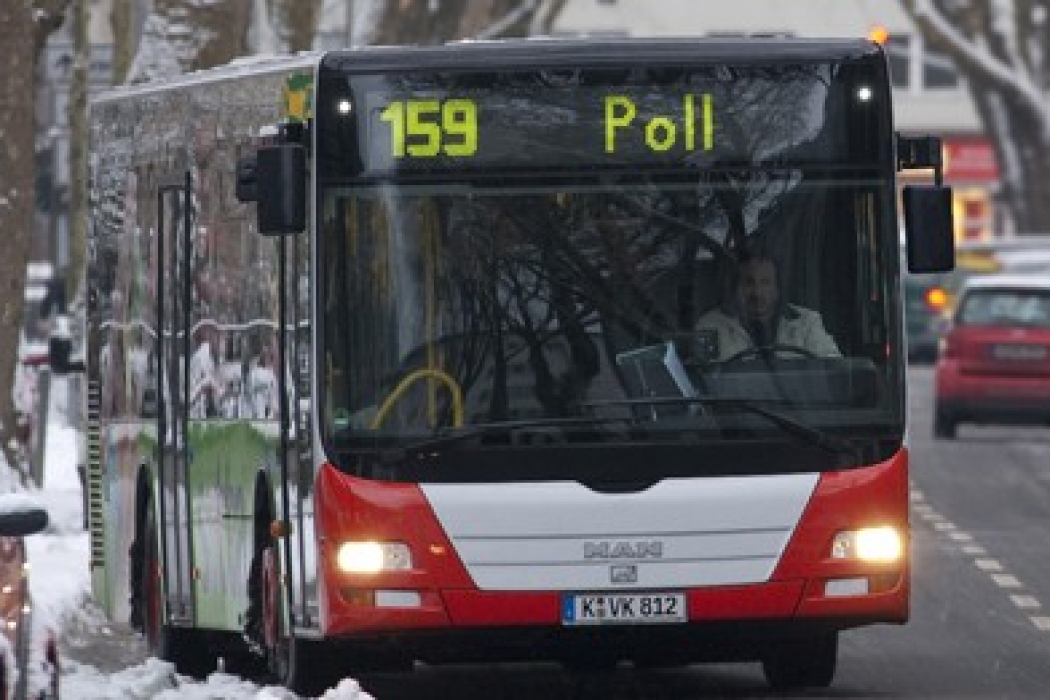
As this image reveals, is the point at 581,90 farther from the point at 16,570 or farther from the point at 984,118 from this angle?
the point at 984,118

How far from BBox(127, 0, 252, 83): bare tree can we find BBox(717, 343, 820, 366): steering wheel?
14.4 metres

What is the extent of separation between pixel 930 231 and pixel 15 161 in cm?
1098

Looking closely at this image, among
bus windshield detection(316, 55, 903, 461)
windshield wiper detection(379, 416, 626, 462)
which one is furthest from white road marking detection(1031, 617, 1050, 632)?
windshield wiper detection(379, 416, 626, 462)

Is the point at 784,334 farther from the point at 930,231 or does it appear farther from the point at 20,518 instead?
the point at 20,518

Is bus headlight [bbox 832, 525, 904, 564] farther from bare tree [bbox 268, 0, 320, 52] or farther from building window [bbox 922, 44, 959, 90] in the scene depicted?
building window [bbox 922, 44, 959, 90]

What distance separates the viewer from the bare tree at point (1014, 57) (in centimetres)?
6681

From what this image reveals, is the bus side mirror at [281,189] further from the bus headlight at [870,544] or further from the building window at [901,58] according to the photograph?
the building window at [901,58]

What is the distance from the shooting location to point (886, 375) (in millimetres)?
15133

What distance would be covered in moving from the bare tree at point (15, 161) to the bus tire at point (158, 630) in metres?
6.00

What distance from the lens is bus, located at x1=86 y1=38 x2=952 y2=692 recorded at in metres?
14.8

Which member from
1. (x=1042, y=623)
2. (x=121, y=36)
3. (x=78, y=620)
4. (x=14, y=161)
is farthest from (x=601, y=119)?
(x=121, y=36)

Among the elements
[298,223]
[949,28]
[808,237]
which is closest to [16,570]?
[298,223]

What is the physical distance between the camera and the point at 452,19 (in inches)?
2355

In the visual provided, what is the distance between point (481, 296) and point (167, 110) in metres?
3.31
